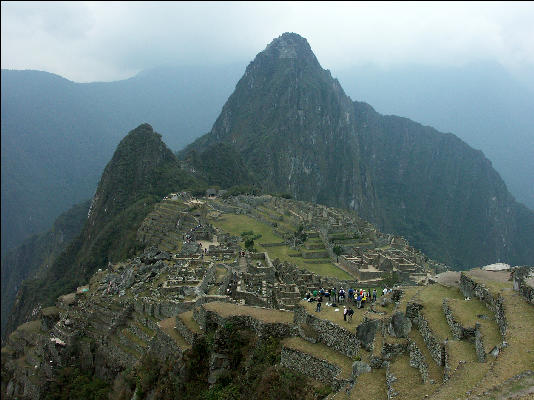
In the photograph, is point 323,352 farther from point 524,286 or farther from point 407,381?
point 524,286

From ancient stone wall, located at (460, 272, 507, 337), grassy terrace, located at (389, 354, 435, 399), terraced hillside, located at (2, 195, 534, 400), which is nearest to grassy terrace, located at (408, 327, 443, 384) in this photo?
terraced hillside, located at (2, 195, 534, 400)

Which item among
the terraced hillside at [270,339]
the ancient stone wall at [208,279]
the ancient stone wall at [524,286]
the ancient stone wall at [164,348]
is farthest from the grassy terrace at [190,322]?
the ancient stone wall at [524,286]

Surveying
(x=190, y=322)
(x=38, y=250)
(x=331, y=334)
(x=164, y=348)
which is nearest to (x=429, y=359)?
(x=331, y=334)

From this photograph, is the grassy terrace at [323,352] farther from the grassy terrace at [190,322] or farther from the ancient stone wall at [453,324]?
the grassy terrace at [190,322]

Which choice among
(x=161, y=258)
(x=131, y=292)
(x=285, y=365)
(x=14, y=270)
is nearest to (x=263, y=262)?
(x=161, y=258)

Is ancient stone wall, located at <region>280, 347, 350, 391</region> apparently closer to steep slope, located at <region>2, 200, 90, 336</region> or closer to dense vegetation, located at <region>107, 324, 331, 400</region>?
dense vegetation, located at <region>107, 324, 331, 400</region>

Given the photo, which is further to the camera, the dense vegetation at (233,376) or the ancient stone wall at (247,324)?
the ancient stone wall at (247,324)
